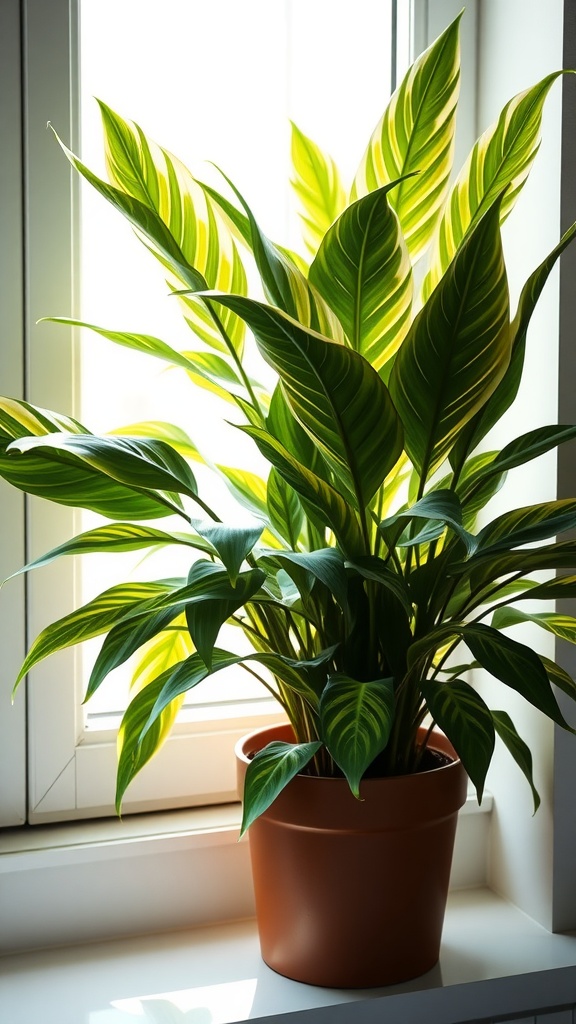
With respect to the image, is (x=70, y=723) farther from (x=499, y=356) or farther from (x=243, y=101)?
(x=243, y=101)

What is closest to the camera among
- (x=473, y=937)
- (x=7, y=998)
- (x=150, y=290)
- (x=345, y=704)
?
(x=345, y=704)

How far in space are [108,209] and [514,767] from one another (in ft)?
2.76

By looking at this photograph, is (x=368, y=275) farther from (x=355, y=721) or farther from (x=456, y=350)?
(x=355, y=721)

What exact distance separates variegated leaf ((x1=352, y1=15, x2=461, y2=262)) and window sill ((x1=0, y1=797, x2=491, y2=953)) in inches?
28.6

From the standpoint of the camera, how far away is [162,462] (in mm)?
767

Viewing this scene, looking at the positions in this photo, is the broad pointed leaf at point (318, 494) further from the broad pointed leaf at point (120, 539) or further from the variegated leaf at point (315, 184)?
the variegated leaf at point (315, 184)

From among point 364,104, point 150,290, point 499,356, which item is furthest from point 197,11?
point 499,356

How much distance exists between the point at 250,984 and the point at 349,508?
50cm

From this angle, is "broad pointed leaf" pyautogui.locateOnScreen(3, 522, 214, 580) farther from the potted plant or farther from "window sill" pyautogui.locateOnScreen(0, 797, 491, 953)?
"window sill" pyautogui.locateOnScreen(0, 797, 491, 953)

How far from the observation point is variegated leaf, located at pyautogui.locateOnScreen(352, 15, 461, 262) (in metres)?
0.88

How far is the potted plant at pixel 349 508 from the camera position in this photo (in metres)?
0.72

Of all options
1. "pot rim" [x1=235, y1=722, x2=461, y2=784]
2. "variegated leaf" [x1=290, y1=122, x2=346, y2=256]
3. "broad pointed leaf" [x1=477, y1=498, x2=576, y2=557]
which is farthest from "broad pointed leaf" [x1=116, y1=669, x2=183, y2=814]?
"variegated leaf" [x1=290, y1=122, x2=346, y2=256]

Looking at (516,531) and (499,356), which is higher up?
(499,356)

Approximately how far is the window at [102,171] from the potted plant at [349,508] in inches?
6.8
